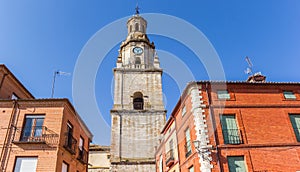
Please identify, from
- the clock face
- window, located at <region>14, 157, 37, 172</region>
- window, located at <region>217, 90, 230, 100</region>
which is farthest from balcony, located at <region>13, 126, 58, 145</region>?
the clock face

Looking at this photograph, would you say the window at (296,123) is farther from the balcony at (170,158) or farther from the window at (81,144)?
the window at (81,144)

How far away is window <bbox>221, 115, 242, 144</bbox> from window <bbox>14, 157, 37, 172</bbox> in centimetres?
1171

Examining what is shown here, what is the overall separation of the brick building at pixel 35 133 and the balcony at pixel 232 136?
10390 millimetres

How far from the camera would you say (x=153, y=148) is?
2881cm

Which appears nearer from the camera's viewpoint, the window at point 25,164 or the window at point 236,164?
the window at point 236,164

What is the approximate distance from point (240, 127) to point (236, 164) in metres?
2.38

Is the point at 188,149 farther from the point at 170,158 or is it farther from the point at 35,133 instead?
the point at 35,133

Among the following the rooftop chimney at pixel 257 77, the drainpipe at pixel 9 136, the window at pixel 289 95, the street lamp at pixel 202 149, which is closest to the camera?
the street lamp at pixel 202 149

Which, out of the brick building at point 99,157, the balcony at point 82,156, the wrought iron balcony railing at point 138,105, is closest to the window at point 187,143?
the balcony at point 82,156

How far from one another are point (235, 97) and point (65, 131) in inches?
466

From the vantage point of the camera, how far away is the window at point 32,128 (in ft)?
51.9

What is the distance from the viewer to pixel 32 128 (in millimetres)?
16156

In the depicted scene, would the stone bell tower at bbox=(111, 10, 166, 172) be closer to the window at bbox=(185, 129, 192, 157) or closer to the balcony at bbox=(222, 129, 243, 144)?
the window at bbox=(185, 129, 192, 157)

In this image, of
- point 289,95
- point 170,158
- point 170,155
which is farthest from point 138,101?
point 289,95
